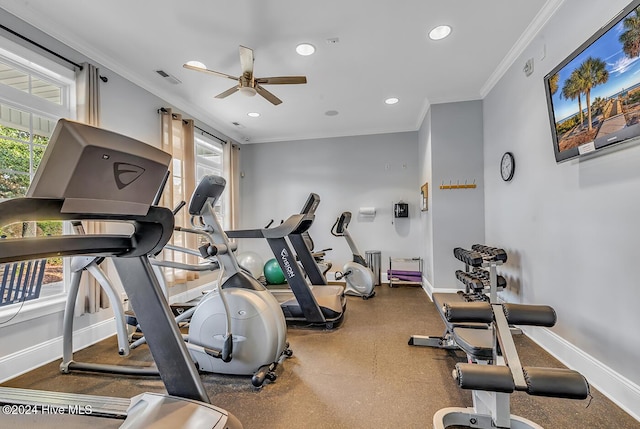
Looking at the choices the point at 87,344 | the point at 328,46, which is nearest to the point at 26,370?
the point at 87,344

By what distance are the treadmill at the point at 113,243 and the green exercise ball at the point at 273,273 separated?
3992 millimetres

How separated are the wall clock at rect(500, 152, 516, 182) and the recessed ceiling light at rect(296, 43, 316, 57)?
252cm

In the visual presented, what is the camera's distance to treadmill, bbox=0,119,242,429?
32.4 inches

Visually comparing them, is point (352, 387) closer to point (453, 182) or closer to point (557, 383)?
point (557, 383)

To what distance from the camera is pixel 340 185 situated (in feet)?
20.1

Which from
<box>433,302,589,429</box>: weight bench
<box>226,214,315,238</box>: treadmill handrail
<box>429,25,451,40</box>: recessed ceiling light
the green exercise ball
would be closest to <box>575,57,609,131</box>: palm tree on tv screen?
<box>429,25,451,40</box>: recessed ceiling light

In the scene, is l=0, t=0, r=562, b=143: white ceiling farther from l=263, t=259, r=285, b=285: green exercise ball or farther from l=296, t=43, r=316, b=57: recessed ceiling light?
l=263, t=259, r=285, b=285: green exercise ball

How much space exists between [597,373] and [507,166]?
7.16 ft

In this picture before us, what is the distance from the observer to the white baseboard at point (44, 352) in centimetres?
234

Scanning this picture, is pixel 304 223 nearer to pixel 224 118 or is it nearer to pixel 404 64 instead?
pixel 404 64

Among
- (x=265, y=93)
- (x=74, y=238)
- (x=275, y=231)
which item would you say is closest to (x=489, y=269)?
(x=275, y=231)

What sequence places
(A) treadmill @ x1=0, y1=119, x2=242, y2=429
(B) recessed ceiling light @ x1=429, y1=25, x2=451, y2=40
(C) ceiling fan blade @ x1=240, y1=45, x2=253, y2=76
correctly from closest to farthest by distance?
(A) treadmill @ x1=0, y1=119, x2=242, y2=429
(C) ceiling fan blade @ x1=240, y1=45, x2=253, y2=76
(B) recessed ceiling light @ x1=429, y1=25, x2=451, y2=40

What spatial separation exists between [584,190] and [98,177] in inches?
117

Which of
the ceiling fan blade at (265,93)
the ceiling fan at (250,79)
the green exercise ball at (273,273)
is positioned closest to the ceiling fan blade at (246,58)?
the ceiling fan at (250,79)
